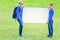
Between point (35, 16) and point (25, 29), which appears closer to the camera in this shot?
point (35, 16)

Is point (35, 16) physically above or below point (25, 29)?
above

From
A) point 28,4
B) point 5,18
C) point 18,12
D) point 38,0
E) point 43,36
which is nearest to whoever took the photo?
point 18,12

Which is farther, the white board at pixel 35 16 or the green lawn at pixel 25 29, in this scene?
the white board at pixel 35 16

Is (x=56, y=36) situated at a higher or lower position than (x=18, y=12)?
lower

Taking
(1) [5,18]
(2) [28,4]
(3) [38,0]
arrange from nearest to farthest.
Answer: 1. (1) [5,18]
2. (2) [28,4]
3. (3) [38,0]

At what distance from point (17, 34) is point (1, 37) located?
0.98 m

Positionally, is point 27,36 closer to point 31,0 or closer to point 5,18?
point 5,18

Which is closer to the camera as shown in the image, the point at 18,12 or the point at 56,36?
the point at 18,12

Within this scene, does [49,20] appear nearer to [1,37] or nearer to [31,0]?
[1,37]

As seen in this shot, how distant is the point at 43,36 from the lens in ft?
58.0

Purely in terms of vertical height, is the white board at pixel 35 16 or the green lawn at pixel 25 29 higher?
the white board at pixel 35 16

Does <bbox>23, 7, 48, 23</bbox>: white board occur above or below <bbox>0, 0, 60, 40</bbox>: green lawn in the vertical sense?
above

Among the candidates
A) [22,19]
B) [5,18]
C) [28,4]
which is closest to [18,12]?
[22,19]

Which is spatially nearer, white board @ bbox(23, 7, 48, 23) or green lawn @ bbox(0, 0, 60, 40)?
green lawn @ bbox(0, 0, 60, 40)
